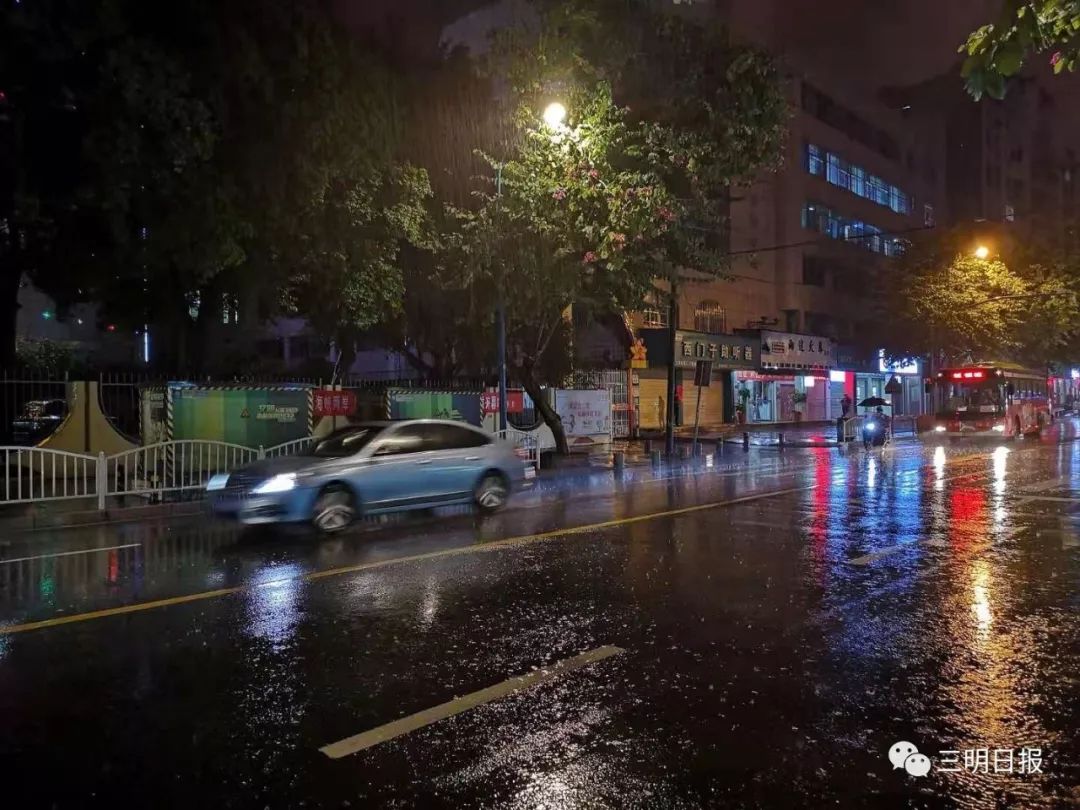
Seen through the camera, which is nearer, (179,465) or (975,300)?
(179,465)

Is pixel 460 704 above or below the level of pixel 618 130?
below

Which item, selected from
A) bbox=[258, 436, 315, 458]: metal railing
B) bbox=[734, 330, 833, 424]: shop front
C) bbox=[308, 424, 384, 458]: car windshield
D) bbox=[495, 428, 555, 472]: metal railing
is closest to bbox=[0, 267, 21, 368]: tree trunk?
bbox=[258, 436, 315, 458]: metal railing

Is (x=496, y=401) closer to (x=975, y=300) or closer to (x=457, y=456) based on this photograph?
(x=457, y=456)

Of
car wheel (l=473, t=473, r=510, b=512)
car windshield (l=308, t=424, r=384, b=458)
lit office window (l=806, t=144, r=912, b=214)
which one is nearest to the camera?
car windshield (l=308, t=424, r=384, b=458)

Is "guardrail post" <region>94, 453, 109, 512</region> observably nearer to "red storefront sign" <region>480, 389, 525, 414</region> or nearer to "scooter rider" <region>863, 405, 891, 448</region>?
"red storefront sign" <region>480, 389, 525, 414</region>

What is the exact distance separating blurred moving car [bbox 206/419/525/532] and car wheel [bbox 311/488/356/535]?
0.01m

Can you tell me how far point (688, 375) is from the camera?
3644 centimetres

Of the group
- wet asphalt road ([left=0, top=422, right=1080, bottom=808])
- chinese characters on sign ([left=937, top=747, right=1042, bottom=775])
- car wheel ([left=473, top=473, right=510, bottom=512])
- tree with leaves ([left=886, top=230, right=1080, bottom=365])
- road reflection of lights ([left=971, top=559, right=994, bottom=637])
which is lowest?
chinese characters on sign ([left=937, top=747, right=1042, bottom=775])

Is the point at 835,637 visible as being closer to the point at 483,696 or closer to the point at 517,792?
the point at 483,696

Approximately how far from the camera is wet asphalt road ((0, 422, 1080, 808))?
3797mm

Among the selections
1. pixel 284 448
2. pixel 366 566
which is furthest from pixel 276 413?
pixel 366 566

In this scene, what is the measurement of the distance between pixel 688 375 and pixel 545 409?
15763 mm

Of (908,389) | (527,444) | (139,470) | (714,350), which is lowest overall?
(139,470)

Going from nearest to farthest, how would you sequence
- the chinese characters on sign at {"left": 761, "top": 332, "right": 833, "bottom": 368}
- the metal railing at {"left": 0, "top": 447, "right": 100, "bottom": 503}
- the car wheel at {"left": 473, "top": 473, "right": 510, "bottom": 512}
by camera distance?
the metal railing at {"left": 0, "top": 447, "right": 100, "bottom": 503} → the car wheel at {"left": 473, "top": 473, "right": 510, "bottom": 512} → the chinese characters on sign at {"left": 761, "top": 332, "right": 833, "bottom": 368}
